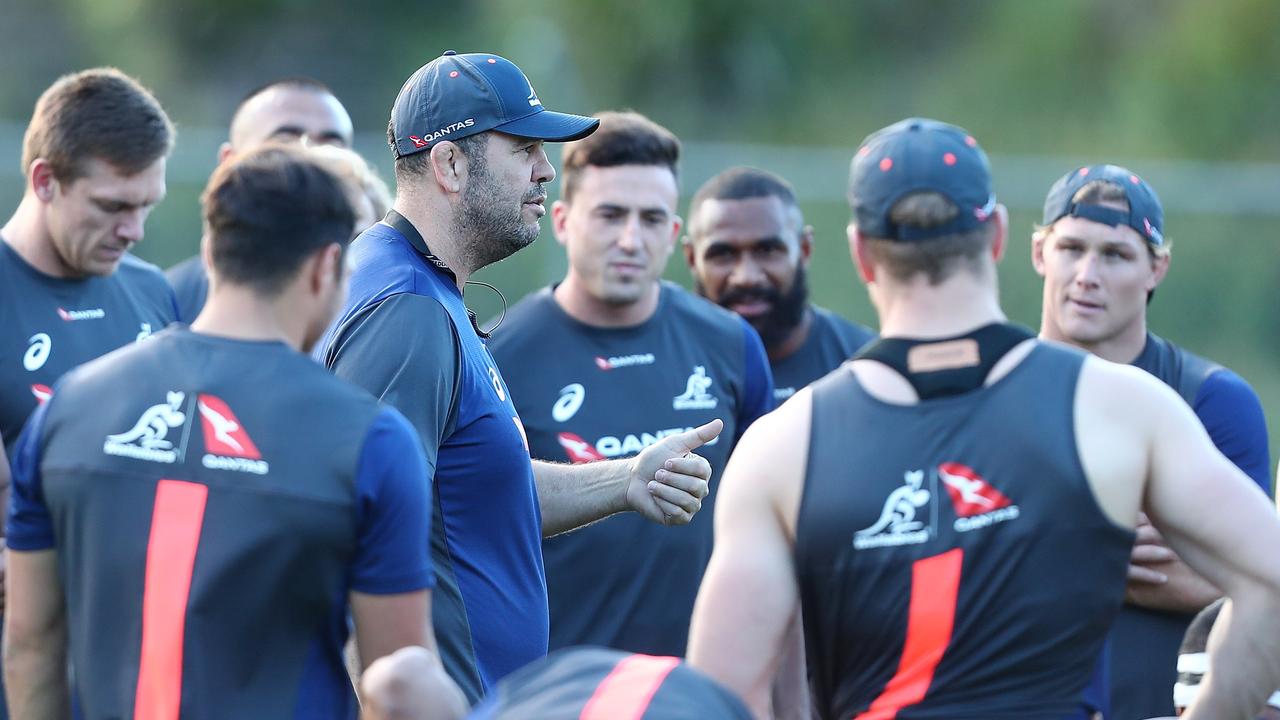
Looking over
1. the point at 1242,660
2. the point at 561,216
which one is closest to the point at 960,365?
the point at 1242,660

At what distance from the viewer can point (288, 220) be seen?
9.80ft

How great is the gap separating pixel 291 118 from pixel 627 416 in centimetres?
247

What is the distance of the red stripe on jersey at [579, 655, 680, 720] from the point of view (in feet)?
7.21

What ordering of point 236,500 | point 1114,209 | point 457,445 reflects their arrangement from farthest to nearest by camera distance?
point 1114,209
point 457,445
point 236,500

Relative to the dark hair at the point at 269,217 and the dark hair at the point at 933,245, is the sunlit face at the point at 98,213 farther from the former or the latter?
the dark hair at the point at 933,245

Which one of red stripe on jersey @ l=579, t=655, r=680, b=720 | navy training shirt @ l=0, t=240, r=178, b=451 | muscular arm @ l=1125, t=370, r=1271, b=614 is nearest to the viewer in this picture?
red stripe on jersey @ l=579, t=655, r=680, b=720

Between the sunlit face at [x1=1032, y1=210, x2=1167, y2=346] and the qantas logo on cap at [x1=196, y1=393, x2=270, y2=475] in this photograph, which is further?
the sunlit face at [x1=1032, y1=210, x2=1167, y2=346]

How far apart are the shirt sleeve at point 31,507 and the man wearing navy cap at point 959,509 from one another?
4.33ft

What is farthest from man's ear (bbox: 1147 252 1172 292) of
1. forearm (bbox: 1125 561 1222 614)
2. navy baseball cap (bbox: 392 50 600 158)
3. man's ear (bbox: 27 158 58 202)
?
man's ear (bbox: 27 158 58 202)

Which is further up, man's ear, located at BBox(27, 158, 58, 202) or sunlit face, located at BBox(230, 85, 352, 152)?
sunlit face, located at BBox(230, 85, 352, 152)

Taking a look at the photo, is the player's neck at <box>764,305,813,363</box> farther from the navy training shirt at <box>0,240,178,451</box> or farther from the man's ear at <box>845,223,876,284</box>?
the man's ear at <box>845,223,876,284</box>

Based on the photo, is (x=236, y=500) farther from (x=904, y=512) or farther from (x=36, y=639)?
(x=904, y=512)

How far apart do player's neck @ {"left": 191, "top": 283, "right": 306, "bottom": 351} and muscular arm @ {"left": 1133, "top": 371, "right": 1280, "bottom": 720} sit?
167cm

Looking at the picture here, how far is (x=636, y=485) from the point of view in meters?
4.20
